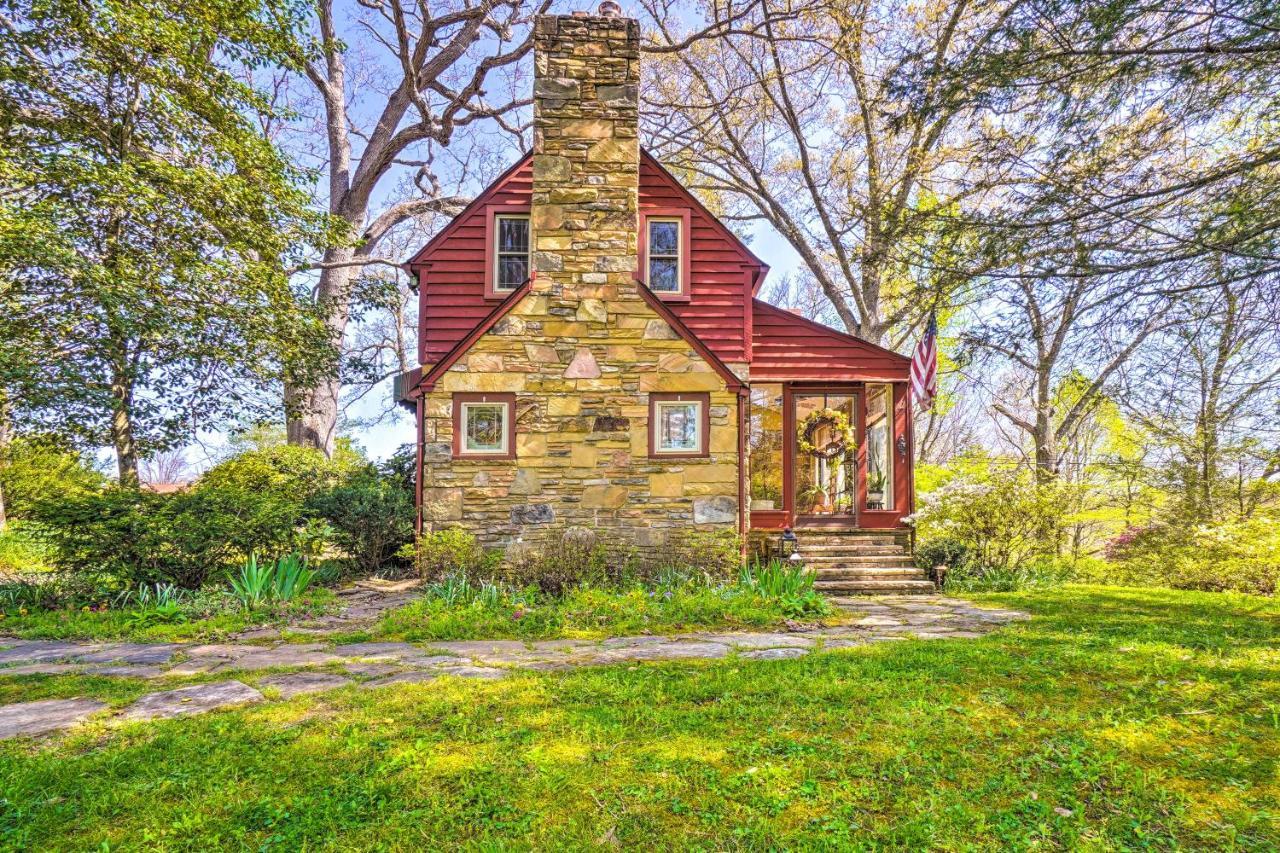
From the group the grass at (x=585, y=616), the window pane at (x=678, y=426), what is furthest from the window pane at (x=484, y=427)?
the grass at (x=585, y=616)

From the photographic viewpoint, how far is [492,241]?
30.4 ft

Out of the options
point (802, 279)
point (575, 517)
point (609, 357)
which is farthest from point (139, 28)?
point (802, 279)

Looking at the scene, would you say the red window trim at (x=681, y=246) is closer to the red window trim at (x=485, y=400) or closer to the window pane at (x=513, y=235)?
the window pane at (x=513, y=235)

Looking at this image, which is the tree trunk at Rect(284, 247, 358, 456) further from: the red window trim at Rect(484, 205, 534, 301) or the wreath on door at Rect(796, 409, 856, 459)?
the wreath on door at Rect(796, 409, 856, 459)

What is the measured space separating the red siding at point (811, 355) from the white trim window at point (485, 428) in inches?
177

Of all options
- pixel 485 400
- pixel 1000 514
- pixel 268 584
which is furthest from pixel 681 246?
pixel 268 584

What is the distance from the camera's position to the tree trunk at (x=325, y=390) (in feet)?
33.3

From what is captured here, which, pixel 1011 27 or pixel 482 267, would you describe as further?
pixel 482 267

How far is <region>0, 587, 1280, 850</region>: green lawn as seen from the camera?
2.20 meters

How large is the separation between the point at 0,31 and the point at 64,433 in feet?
15.3

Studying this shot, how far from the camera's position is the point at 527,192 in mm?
9414

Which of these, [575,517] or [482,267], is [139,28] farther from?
[575,517]

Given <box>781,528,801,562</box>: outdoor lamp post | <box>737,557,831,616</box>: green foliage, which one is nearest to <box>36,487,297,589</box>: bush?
<box>737,557,831,616</box>: green foliage

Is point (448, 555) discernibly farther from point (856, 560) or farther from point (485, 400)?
point (856, 560)
